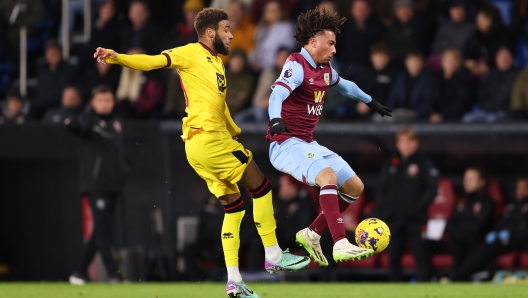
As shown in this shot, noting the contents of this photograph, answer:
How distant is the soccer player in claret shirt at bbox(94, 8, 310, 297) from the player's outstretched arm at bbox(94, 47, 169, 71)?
0.8 inches

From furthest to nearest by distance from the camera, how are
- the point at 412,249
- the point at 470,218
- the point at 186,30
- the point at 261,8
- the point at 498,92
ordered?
1. the point at 261,8
2. the point at 186,30
3. the point at 498,92
4. the point at 470,218
5. the point at 412,249

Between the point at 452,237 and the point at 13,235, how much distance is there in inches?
259

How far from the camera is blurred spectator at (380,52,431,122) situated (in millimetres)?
13570

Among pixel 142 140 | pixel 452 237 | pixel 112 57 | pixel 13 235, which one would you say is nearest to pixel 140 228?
pixel 142 140

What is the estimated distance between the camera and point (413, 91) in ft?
44.8

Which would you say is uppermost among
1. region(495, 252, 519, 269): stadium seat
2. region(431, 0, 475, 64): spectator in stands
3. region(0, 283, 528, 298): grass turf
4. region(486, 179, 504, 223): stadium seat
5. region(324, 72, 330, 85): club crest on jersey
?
region(431, 0, 475, 64): spectator in stands

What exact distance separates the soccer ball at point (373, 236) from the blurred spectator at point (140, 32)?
7.67 metres

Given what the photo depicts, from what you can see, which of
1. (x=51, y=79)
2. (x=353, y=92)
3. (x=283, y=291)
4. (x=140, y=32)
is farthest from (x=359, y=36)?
(x=353, y=92)

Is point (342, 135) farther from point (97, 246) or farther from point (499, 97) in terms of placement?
point (97, 246)

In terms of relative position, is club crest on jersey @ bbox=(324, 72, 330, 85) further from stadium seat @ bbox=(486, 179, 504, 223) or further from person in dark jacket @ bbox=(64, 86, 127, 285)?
stadium seat @ bbox=(486, 179, 504, 223)

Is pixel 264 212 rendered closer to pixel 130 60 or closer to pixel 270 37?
pixel 130 60

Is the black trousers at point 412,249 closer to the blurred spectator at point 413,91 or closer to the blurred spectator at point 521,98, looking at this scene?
the blurred spectator at point 413,91

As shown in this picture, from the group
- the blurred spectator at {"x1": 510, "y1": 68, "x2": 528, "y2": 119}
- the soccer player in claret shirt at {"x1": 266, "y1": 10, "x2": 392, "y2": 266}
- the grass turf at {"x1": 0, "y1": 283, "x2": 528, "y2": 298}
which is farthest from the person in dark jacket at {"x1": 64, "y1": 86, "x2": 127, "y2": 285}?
the blurred spectator at {"x1": 510, "y1": 68, "x2": 528, "y2": 119}

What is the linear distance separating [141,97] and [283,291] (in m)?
5.35
